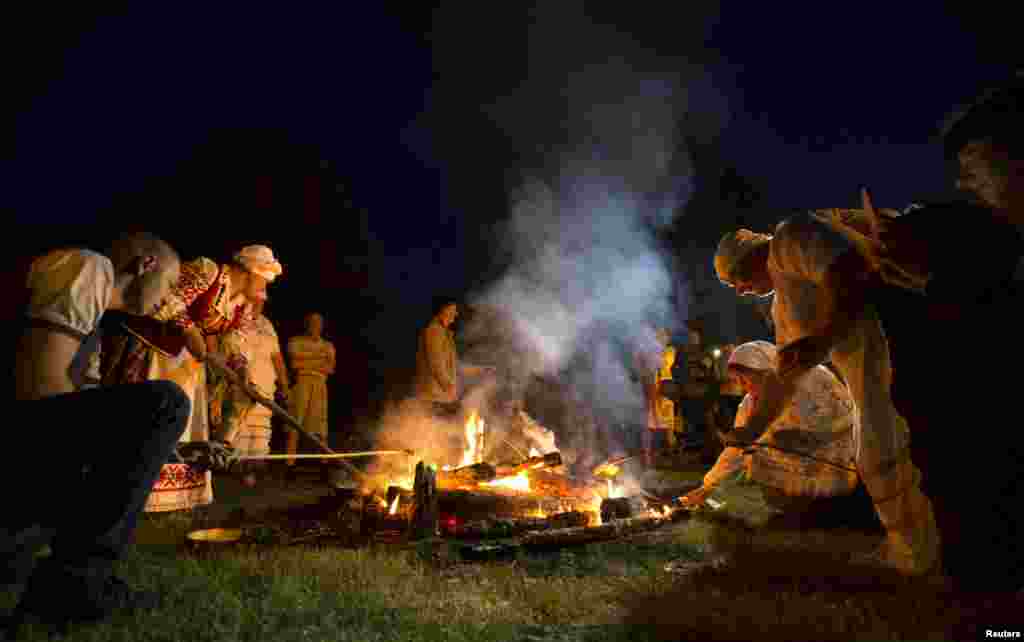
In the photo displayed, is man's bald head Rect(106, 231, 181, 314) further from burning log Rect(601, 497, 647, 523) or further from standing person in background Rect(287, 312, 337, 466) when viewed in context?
standing person in background Rect(287, 312, 337, 466)

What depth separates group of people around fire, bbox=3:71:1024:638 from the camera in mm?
2668

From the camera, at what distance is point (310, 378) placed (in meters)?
10.9

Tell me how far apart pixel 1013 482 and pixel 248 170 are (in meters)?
15.8

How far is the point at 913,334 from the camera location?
120 inches

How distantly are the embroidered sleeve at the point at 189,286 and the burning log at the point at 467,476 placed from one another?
3.11m

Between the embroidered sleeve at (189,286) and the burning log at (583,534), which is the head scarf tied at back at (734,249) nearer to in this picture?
the burning log at (583,534)

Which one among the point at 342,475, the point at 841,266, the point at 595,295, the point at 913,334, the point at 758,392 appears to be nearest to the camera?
the point at 913,334

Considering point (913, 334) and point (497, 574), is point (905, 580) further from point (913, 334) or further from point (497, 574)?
point (497, 574)

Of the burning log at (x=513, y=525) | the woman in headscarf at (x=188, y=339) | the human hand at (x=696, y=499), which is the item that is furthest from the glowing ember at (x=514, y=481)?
the woman in headscarf at (x=188, y=339)

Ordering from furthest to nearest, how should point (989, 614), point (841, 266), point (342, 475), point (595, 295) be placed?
point (595, 295), point (342, 475), point (841, 266), point (989, 614)

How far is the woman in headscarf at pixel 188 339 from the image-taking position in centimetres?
470

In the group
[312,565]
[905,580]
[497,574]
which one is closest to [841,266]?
[905,580]

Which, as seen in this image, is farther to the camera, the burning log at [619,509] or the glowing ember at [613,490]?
the glowing ember at [613,490]

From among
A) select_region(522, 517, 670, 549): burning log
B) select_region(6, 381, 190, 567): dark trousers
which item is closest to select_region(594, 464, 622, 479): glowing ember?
select_region(522, 517, 670, 549): burning log
